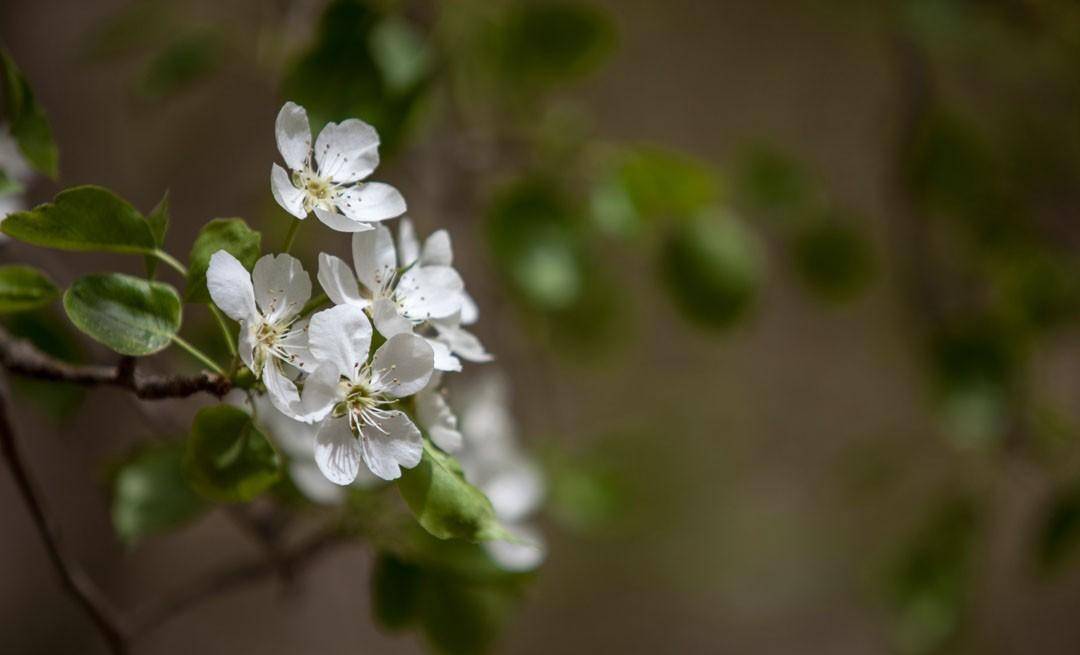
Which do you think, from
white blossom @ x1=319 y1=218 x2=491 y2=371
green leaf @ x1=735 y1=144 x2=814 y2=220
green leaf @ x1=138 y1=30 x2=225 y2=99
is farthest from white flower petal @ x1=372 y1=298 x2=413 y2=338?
green leaf @ x1=735 y1=144 x2=814 y2=220

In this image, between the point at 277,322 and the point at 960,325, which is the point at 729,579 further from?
the point at 277,322

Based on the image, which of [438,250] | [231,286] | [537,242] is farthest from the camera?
[537,242]

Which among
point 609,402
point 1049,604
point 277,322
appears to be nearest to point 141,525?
point 277,322

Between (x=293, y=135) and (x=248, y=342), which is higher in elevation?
(x=293, y=135)

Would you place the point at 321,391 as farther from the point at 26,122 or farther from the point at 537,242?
the point at 537,242

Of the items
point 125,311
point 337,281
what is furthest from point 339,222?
point 125,311
